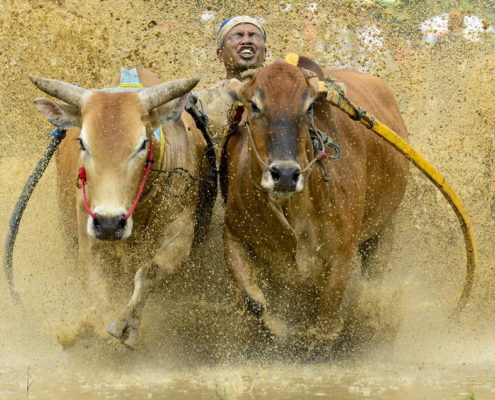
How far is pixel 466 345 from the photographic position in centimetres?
717

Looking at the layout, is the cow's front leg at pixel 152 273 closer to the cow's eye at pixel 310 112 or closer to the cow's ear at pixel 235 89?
the cow's ear at pixel 235 89

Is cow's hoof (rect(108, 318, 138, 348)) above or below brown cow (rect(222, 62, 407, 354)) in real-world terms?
below

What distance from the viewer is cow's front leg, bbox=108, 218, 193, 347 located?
19.2ft

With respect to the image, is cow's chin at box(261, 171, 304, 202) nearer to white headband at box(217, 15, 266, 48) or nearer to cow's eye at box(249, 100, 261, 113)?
cow's eye at box(249, 100, 261, 113)

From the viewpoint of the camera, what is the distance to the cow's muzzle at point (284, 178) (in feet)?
17.8

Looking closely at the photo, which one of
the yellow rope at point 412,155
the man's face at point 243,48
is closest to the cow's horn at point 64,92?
the yellow rope at point 412,155

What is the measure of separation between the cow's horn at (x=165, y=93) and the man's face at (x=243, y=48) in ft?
5.60

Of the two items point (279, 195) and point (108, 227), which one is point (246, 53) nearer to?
Answer: point (279, 195)

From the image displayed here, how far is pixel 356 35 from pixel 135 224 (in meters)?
4.23

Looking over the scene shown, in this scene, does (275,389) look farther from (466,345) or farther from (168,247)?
(466,345)

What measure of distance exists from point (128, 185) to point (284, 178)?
81 cm

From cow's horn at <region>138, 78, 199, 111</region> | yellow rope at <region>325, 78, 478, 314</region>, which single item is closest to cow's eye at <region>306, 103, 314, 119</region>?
yellow rope at <region>325, 78, 478, 314</region>

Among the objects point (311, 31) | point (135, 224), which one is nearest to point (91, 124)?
point (135, 224)

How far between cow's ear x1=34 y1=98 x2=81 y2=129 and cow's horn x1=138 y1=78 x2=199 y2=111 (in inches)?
14.3
